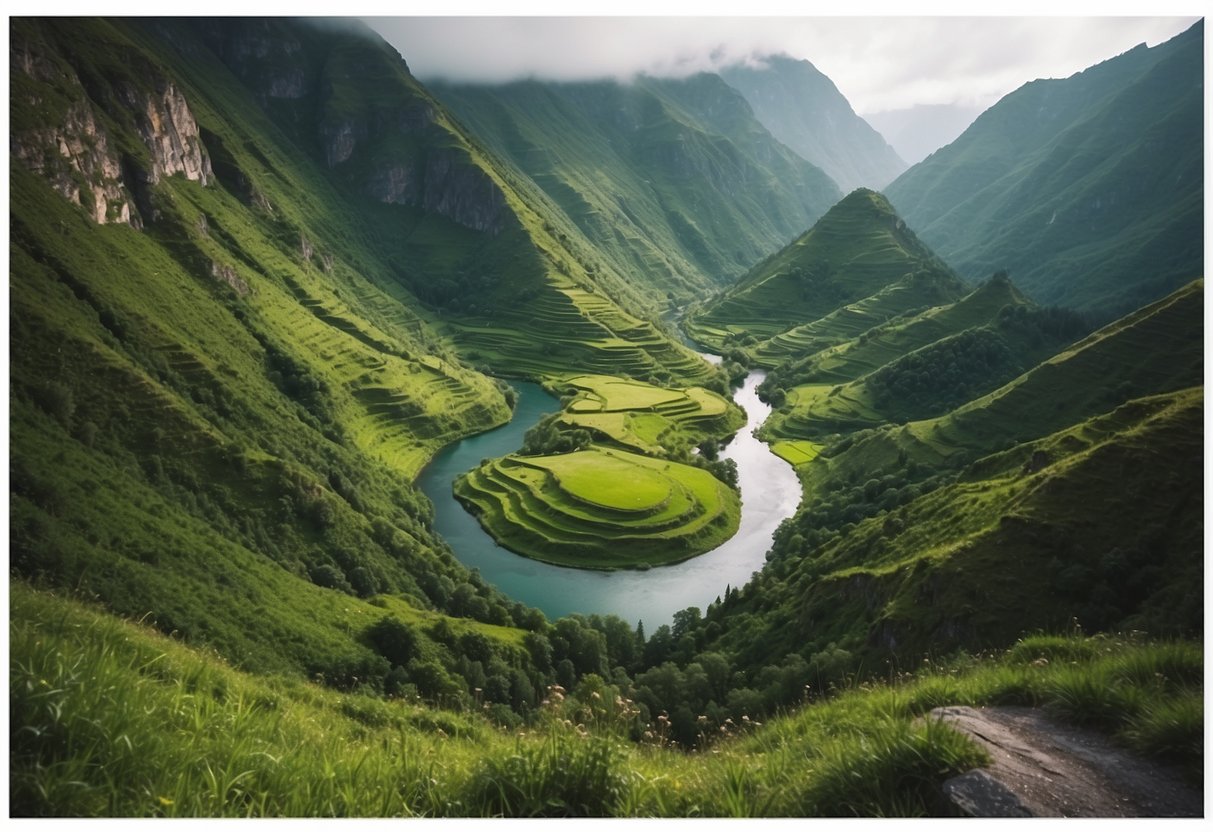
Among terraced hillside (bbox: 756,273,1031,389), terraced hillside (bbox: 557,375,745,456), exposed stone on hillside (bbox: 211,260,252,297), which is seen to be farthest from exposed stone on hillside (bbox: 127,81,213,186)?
terraced hillside (bbox: 756,273,1031,389)

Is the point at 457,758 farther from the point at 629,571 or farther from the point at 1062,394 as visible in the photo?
the point at 1062,394

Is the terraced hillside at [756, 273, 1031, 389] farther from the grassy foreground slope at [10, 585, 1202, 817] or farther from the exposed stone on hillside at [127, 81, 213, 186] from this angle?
the grassy foreground slope at [10, 585, 1202, 817]

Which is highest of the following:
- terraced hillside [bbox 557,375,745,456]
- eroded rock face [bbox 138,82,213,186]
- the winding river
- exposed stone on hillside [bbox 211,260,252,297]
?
eroded rock face [bbox 138,82,213,186]

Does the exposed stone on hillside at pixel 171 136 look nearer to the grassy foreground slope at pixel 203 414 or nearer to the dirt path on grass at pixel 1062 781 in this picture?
the grassy foreground slope at pixel 203 414

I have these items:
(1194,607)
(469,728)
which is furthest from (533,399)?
(469,728)

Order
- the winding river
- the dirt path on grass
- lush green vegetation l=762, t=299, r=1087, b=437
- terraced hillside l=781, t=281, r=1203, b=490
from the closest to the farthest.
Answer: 1. the dirt path on grass
2. the winding river
3. terraced hillside l=781, t=281, r=1203, b=490
4. lush green vegetation l=762, t=299, r=1087, b=437

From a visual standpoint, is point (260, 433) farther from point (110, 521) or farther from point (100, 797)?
point (100, 797)
